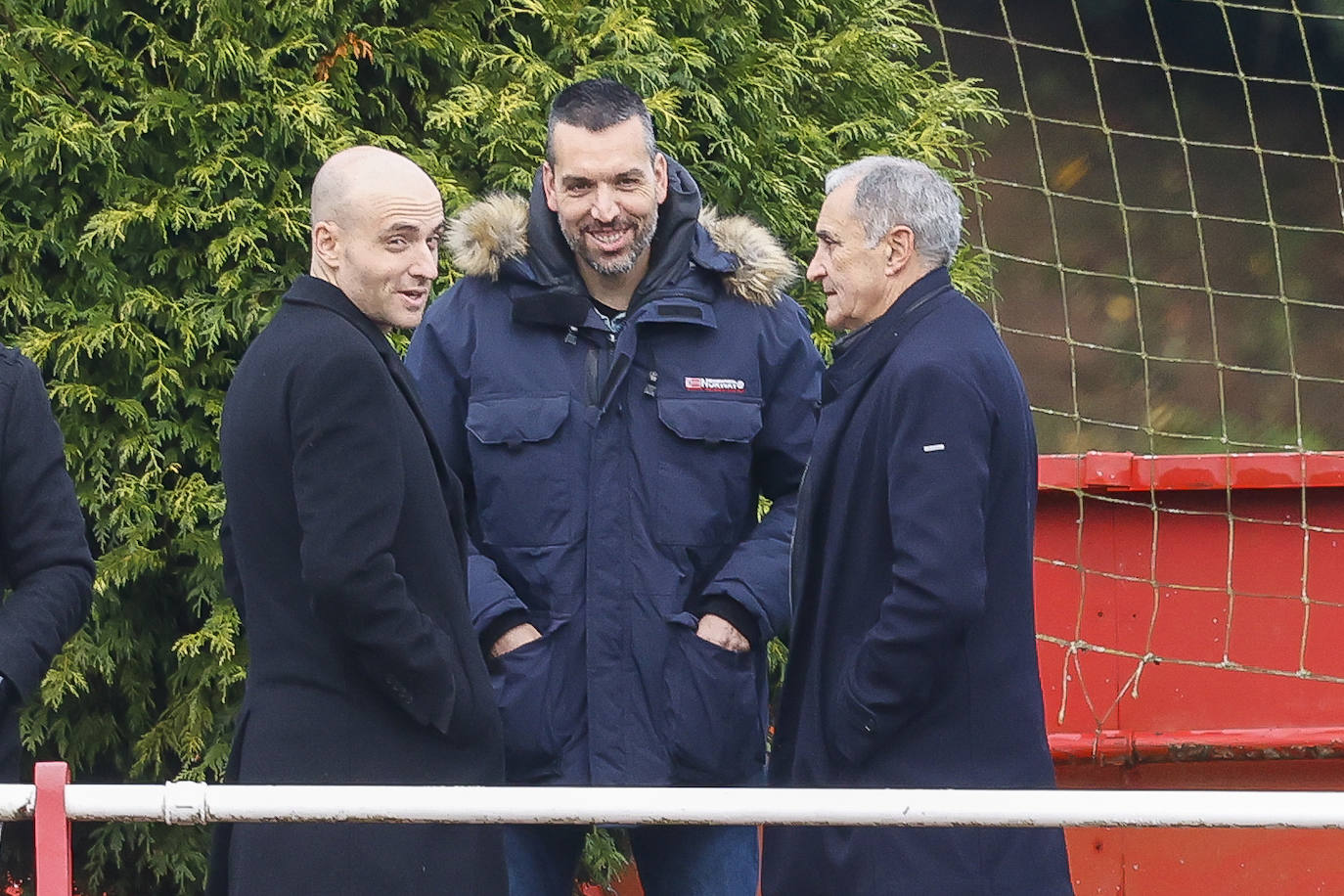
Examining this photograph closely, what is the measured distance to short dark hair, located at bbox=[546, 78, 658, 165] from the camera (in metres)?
3.37

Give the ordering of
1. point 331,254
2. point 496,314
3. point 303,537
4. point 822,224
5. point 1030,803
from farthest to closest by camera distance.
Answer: point 496,314 < point 822,224 < point 331,254 < point 303,537 < point 1030,803

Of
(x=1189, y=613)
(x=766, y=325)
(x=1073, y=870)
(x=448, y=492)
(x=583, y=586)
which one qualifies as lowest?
(x=1073, y=870)

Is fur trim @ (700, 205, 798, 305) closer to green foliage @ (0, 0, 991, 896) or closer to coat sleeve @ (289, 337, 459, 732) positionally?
green foliage @ (0, 0, 991, 896)

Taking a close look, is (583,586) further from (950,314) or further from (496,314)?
(950,314)

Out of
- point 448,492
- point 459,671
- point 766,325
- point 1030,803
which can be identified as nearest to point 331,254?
point 448,492

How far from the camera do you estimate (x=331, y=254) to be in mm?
2906

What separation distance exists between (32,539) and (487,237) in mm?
941

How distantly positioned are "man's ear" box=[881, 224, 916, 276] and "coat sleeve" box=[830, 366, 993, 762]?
0.85ft

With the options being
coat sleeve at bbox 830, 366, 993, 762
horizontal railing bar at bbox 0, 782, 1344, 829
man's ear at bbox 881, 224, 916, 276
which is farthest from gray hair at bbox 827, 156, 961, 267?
horizontal railing bar at bbox 0, 782, 1344, 829

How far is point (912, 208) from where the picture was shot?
10.1 feet

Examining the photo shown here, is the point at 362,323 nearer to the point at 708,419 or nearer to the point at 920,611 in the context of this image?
the point at 708,419

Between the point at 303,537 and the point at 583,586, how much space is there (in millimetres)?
704

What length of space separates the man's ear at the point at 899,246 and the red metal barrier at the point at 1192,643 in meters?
1.76

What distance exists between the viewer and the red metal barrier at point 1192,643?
4719mm
